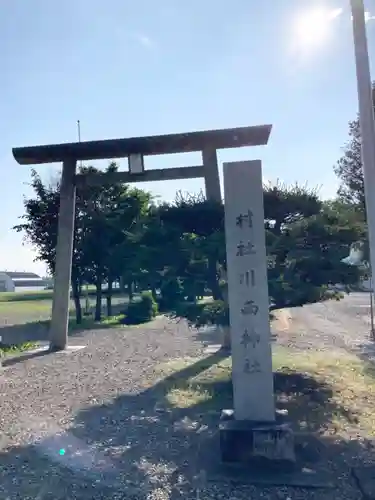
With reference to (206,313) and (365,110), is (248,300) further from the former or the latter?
(365,110)

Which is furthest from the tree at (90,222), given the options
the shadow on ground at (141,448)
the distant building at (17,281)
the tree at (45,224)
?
the distant building at (17,281)

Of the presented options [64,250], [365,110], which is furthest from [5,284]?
[365,110]

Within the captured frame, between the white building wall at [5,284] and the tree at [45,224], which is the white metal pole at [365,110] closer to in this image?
the tree at [45,224]

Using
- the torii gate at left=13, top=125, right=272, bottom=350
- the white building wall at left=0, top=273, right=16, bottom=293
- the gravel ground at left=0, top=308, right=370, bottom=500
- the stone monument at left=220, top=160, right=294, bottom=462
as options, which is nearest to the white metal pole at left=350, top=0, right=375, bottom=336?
the stone monument at left=220, top=160, right=294, bottom=462

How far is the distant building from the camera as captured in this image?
56.0m

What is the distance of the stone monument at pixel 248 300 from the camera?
4348mm

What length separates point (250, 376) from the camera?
4414 mm

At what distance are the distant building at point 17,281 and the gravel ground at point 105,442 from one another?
5089 centimetres

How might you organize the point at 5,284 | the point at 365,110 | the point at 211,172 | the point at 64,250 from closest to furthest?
the point at 365,110
the point at 211,172
the point at 64,250
the point at 5,284

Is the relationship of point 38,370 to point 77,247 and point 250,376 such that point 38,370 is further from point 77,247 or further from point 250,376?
point 77,247

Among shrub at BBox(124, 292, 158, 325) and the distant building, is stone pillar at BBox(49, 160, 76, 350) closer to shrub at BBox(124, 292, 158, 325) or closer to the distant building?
shrub at BBox(124, 292, 158, 325)

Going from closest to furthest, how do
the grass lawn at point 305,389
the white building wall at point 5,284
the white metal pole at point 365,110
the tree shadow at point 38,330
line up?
the white metal pole at point 365,110, the grass lawn at point 305,389, the tree shadow at point 38,330, the white building wall at point 5,284

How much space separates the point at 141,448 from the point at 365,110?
401 cm

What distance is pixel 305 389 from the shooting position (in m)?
6.31
